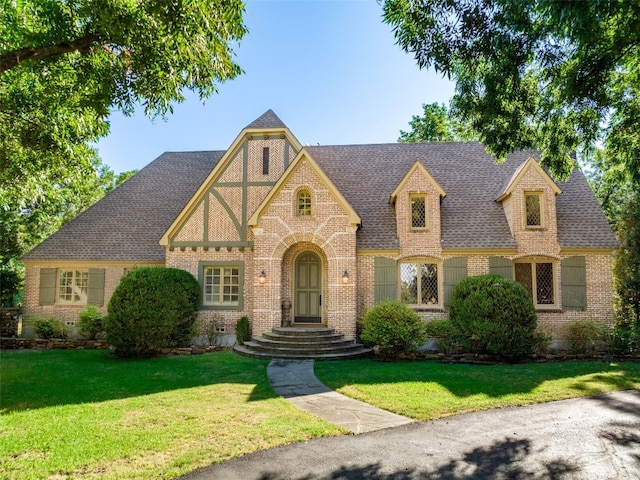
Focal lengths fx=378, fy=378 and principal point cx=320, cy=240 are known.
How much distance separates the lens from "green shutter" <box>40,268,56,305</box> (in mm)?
15445

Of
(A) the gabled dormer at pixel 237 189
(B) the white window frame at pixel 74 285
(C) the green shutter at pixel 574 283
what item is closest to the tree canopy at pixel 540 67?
A: (C) the green shutter at pixel 574 283

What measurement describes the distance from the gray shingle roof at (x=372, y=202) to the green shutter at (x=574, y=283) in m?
0.61

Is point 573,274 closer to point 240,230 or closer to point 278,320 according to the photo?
point 278,320

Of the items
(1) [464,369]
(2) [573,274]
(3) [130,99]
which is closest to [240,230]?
(3) [130,99]

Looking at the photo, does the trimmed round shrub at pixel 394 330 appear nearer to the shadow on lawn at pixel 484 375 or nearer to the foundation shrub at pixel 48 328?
the shadow on lawn at pixel 484 375

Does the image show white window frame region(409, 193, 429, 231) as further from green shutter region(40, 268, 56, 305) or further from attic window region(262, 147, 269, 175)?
green shutter region(40, 268, 56, 305)

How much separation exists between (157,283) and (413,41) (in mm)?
10307

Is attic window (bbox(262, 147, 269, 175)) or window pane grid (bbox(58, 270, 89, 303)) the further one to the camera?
window pane grid (bbox(58, 270, 89, 303))

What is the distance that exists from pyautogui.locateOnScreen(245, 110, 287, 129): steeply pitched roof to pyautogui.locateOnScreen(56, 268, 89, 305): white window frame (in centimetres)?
916

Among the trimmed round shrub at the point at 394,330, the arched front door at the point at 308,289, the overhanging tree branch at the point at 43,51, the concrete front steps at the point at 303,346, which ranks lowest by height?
the concrete front steps at the point at 303,346

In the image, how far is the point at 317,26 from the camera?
8531mm

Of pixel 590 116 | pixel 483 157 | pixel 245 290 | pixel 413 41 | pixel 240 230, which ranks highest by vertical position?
pixel 483 157

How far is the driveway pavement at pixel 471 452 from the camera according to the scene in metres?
4.65

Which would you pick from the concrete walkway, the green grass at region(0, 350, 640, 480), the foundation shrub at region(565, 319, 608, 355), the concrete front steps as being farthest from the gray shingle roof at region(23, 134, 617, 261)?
the concrete walkway
